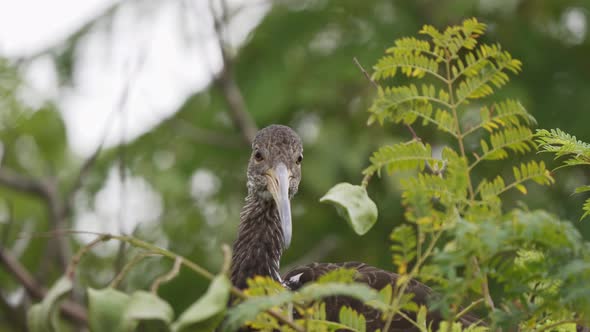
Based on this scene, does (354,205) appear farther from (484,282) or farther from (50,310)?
(50,310)

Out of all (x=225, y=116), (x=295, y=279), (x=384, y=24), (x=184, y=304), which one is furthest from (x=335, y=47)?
(x=295, y=279)

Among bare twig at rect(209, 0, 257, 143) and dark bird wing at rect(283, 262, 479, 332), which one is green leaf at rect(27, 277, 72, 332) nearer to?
dark bird wing at rect(283, 262, 479, 332)

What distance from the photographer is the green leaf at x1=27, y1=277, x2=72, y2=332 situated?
256 centimetres

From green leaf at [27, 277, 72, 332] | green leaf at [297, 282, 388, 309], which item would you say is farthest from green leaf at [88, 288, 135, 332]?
green leaf at [297, 282, 388, 309]

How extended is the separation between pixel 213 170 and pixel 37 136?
2.17m

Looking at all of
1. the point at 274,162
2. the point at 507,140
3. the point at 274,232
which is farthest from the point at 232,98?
the point at 507,140

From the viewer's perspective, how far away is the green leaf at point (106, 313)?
8.04ft

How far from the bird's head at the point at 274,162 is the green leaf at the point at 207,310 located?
261 cm

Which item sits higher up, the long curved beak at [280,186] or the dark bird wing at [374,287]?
the long curved beak at [280,186]

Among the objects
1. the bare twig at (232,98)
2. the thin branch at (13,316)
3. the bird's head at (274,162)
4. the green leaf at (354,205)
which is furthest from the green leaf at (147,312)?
the bare twig at (232,98)

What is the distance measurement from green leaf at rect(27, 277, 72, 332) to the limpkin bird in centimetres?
235

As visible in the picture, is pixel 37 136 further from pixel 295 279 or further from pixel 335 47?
pixel 295 279

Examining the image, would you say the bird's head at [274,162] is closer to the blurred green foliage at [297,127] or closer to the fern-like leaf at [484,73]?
the fern-like leaf at [484,73]

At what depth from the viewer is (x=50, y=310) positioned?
8.45ft
